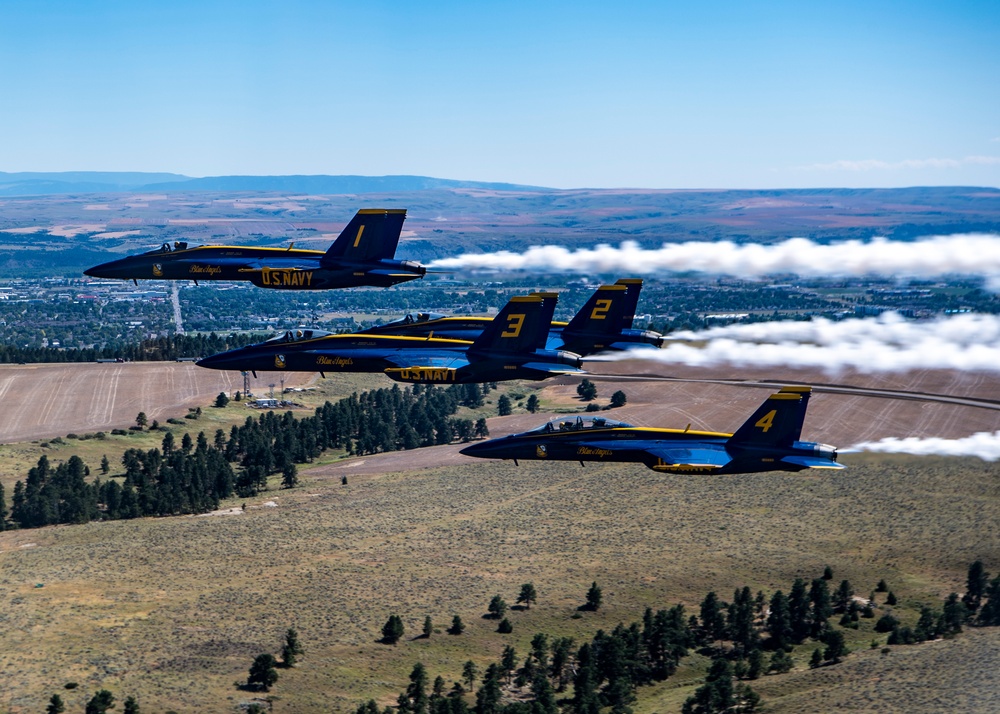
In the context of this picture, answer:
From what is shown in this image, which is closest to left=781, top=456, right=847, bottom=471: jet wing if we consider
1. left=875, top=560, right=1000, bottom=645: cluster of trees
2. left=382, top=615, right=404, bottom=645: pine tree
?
left=875, top=560, right=1000, bottom=645: cluster of trees

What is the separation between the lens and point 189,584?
348 feet

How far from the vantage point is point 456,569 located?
113 meters

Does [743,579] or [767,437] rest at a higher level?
[767,437]

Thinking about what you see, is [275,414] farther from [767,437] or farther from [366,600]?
[767,437]

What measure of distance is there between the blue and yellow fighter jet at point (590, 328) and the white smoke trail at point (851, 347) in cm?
136

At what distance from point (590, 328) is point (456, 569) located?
36.0 m

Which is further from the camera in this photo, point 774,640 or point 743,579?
point 743,579

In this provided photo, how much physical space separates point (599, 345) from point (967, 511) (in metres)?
55.4

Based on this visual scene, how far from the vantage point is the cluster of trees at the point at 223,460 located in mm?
135125

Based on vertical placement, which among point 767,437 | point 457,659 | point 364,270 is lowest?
point 457,659

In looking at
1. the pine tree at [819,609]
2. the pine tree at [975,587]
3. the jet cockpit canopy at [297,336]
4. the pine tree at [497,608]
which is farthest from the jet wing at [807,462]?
the pine tree at [497,608]

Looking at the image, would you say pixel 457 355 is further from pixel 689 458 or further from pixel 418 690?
pixel 418 690

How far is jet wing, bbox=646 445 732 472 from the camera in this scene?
7475cm

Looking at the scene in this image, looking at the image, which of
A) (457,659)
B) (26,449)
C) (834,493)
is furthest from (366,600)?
(26,449)
